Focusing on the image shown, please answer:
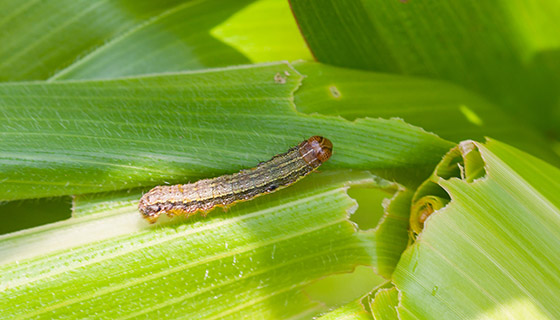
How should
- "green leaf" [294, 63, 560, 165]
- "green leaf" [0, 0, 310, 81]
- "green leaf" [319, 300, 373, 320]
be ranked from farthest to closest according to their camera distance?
"green leaf" [0, 0, 310, 81] < "green leaf" [294, 63, 560, 165] < "green leaf" [319, 300, 373, 320]

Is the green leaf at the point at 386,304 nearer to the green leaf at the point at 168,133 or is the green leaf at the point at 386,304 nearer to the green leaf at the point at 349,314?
the green leaf at the point at 349,314

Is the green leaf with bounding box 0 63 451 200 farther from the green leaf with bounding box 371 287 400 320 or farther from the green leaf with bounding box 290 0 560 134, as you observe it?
the green leaf with bounding box 371 287 400 320

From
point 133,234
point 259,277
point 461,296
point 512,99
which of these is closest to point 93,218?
point 133,234

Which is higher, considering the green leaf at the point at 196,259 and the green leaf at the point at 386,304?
the green leaf at the point at 196,259

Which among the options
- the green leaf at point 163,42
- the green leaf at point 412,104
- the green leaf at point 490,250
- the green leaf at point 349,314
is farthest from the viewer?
the green leaf at point 163,42

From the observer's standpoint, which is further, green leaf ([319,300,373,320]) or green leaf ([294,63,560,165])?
green leaf ([294,63,560,165])

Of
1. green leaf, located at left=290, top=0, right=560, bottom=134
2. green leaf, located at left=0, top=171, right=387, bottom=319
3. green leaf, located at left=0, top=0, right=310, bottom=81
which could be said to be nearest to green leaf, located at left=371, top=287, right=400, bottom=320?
green leaf, located at left=0, top=171, right=387, bottom=319

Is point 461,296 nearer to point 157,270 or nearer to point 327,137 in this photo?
point 327,137

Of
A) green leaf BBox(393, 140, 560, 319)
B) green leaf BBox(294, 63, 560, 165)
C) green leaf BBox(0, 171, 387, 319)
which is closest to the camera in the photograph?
green leaf BBox(393, 140, 560, 319)

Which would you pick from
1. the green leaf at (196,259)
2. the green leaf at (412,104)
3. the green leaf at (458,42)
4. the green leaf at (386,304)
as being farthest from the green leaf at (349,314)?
the green leaf at (458,42)
